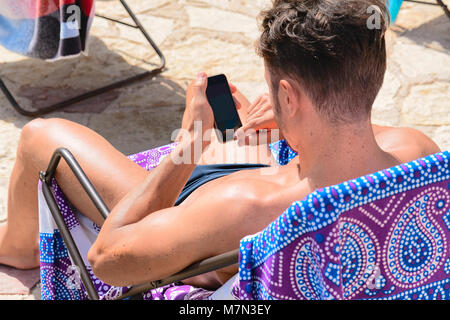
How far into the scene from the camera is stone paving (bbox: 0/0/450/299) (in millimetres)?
3244

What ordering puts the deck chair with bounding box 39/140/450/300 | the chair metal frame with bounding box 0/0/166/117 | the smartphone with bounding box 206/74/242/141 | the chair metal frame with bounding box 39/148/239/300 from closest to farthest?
the deck chair with bounding box 39/140/450/300 → the chair metal frame with bounding box 39/148/239/300 → the smartphone with bounding box 206/74/242/141 → the chair metal frame with bounding box 0/0/166/117

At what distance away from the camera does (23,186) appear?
80.2 inches

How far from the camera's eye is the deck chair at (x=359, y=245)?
1.21m

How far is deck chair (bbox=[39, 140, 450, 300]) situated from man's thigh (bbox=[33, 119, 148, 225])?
46 centimetres

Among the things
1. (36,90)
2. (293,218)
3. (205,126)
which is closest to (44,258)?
(205,126)

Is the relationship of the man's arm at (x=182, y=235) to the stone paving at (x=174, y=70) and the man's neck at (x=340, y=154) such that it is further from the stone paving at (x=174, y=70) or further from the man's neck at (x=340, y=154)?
the stone paving at (x=174, y=70)

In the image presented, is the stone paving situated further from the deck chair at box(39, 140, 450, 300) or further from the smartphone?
the deck chair at box(39, 140, 450, 300)

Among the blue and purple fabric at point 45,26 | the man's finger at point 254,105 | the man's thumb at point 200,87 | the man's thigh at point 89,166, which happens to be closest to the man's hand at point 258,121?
the man's finger at point 254,105

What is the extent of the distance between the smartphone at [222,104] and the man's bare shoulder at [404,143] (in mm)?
462

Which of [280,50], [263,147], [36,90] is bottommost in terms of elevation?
[36,90]

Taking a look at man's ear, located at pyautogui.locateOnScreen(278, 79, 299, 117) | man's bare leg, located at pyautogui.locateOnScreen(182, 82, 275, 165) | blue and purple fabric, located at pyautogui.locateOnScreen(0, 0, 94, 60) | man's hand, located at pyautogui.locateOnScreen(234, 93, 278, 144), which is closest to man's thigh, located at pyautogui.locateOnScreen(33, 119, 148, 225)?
man's bare leg, located at pyautogui.locateOnScreen(182, 82, 275, 165)

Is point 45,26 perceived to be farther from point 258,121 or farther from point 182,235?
point 182,235
